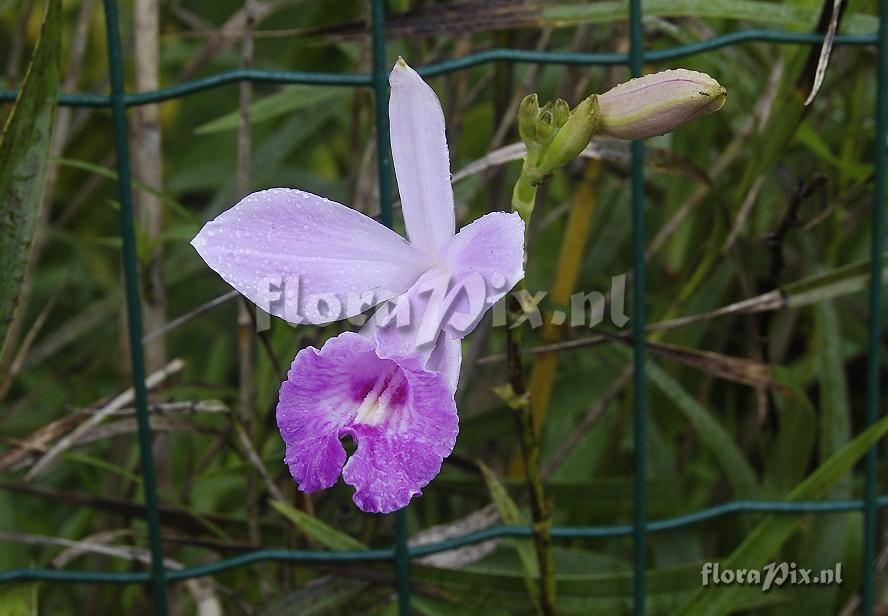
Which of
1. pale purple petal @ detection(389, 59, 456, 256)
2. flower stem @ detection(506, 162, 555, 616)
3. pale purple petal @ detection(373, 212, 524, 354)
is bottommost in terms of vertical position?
flower stem @ detection(506, 162, 555, 616)

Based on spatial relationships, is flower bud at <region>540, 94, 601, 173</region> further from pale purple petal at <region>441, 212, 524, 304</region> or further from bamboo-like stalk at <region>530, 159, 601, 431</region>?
bamboo-like stalk at <region>530, 159, 601, 431</region>

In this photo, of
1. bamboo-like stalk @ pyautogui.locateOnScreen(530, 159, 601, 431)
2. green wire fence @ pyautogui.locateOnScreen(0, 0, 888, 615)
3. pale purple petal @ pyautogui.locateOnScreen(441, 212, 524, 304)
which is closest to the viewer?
pale purple petal @ pyautogui.locateOnScreen(441, 212, 524, 304)

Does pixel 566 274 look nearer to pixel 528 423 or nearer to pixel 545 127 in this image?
pixel 528 423

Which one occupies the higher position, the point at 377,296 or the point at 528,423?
the point at 377,296

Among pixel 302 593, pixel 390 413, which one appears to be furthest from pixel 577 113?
pixel 302 593

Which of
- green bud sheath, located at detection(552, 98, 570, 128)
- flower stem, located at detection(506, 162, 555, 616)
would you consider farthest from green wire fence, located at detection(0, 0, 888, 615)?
green bud sheath, located at detection(552, 98, 570, 128)

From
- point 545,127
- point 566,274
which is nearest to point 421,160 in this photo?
point 545,127

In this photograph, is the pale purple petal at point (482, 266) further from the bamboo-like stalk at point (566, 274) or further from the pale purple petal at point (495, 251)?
the bamboo-like stalk at point (566, 274)
